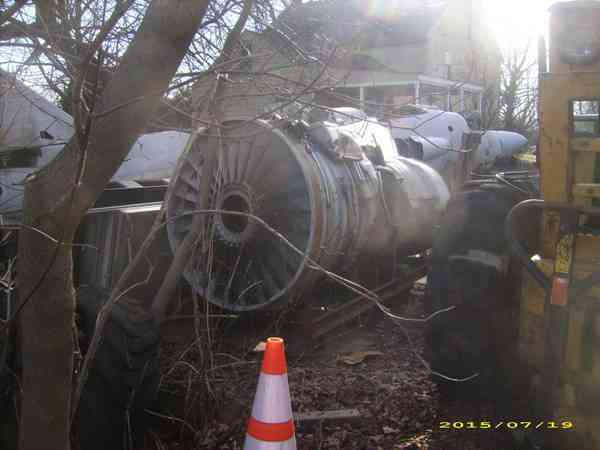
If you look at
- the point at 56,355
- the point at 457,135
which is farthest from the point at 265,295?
the point at 457,135

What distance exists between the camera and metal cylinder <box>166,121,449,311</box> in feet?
17.3

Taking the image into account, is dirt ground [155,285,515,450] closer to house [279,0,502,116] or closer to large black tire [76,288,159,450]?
large black tire [76,288,159,450]

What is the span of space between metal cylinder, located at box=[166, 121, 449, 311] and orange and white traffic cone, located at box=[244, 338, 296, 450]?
2.26 metres

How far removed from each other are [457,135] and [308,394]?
8.49m

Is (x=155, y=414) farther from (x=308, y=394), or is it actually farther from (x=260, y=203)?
(x=260, y=203)

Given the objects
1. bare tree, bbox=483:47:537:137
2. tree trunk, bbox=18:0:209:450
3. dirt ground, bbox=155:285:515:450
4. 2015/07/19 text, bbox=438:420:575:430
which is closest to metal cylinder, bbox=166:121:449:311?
dirt ground, bbox=155:285:515:450

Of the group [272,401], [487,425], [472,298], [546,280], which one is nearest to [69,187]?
[272,401]

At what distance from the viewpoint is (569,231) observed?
3002 millimetres

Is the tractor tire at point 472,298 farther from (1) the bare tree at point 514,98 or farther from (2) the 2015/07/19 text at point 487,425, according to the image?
(1) the bare tree at point 514,98

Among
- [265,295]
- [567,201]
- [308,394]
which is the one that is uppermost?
[567,201]

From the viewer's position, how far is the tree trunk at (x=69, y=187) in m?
2.04

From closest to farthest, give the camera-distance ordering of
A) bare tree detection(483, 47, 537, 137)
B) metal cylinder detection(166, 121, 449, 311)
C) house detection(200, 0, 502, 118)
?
house detection(200, 0, 502, 118), metal cylinder detection(166, 121, 449, 311), bare tree detection(483, 47, 537, 137)

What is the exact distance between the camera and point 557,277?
3016mm

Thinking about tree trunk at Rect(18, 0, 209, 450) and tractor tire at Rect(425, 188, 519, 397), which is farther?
tractor tire at Rect(425, 188, 519, 397)
